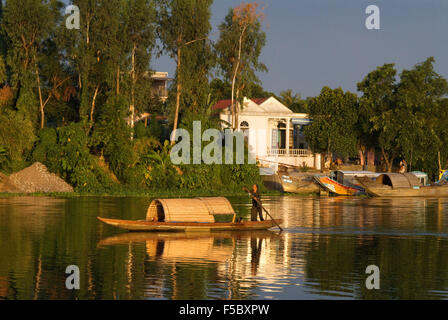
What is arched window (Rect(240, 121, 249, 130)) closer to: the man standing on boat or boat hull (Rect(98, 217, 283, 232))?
the man standing on boat

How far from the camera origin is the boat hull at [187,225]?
23812 mm

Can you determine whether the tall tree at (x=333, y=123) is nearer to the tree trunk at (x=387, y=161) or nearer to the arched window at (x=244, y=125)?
the tree trunk at (x=387, y=161)

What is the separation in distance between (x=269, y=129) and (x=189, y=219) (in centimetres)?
4351

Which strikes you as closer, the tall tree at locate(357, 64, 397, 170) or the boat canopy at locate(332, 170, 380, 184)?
the boat canopy at locate(332, 170, 380, 184)

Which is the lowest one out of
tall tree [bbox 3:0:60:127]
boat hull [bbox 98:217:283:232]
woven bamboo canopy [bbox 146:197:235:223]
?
boat hull [bbox 98:217:283:232]

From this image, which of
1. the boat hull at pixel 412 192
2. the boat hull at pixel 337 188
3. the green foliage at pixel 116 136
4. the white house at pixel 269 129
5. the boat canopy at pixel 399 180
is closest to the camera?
the green foliage at pixel 116 136

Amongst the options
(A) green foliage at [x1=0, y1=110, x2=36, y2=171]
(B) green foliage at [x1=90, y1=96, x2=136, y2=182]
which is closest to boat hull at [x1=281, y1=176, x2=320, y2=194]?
(B) green foliage at [x1=90, y1=96, x2=136, y2=182]

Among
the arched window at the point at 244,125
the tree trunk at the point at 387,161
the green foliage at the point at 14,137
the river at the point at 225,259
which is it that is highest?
the arched window at the point at 244,125

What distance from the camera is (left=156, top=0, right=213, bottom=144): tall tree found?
5322 centimetres

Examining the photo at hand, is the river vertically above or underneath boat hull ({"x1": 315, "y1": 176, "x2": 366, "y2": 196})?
underneath

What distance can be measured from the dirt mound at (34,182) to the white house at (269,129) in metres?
20.2

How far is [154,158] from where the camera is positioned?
51.2m

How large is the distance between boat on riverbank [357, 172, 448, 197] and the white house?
11.2m

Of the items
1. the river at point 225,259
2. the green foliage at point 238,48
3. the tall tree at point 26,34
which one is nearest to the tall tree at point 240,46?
the green foliage at point 238,48
